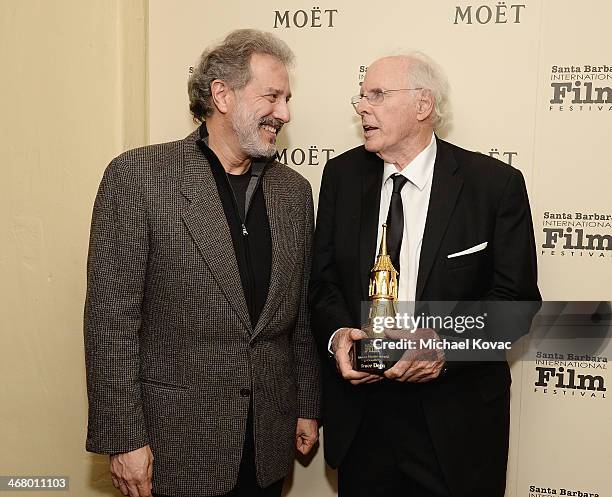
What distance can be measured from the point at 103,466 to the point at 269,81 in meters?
1.63

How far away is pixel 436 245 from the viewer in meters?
2.21

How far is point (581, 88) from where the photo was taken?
8.34ft

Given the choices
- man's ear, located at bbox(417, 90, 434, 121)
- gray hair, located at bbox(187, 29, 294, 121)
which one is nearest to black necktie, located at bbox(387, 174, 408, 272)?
man's ear, located at bbox(417, 90, 434, 121)

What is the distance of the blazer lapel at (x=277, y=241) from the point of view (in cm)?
221

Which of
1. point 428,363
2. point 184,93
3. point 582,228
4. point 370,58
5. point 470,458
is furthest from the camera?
point 184,93

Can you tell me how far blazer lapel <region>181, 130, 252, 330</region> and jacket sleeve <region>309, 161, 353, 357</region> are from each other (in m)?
0.26

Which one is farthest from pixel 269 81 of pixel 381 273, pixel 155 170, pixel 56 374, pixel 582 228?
pixel 56 374

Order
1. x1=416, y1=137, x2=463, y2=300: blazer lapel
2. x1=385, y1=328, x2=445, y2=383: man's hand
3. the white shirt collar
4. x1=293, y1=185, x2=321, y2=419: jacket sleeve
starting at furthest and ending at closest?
x1=293, y1=185, x2=321, y2=419: jacket sleeve → the white shirt collar → x1=416, y1=137, x2=463, y2=300: blazer lapel → x1=385, y1=328, x2=445, y2=383: man's hand

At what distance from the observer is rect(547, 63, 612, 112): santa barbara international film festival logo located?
2.52 metres

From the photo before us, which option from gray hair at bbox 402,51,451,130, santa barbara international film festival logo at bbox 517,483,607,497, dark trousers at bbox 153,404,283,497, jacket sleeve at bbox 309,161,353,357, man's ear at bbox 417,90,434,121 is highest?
gray hair at bbox 402,51,451,130

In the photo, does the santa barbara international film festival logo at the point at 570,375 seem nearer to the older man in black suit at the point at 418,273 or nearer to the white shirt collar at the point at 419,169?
the older man in black suit at the point at 418,273

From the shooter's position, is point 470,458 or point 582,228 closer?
point 470,458

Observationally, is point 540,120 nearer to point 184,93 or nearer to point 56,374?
point 184,93

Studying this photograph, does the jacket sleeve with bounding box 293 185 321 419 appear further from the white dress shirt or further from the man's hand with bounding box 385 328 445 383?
the man's hand with bounding box 385 328 445 383
